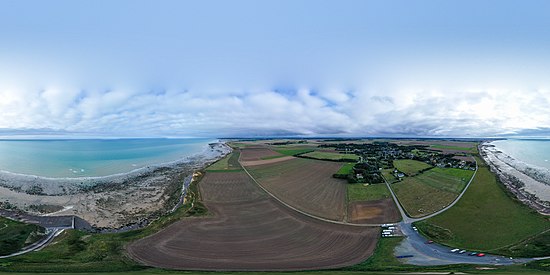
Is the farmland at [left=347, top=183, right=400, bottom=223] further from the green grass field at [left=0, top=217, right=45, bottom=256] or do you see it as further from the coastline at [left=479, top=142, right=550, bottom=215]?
the green grass field at [left=0, top=217, right=45, bottom=256]

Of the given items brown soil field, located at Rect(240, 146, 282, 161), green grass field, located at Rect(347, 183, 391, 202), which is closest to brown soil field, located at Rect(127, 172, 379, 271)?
green grass field, located at Rect(347, 183, 391, 202)

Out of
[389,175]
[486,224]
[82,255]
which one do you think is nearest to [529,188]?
[389,175]

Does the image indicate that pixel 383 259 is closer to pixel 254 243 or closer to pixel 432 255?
pixel 432 255

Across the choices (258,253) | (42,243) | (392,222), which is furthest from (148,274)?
(392,222)

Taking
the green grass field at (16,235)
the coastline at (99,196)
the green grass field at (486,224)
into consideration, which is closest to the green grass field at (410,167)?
the green grass field at (486,224)

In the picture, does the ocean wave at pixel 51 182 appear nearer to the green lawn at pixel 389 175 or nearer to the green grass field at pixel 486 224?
the green lawn at pixel 389 175
